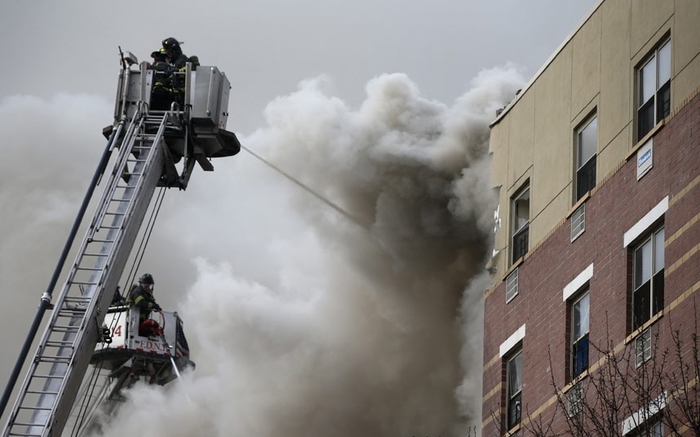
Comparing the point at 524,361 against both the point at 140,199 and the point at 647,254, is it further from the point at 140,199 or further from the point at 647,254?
the point at 140,199

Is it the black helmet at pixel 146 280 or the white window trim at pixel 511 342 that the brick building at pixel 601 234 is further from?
the black helmet at pixel 146 280

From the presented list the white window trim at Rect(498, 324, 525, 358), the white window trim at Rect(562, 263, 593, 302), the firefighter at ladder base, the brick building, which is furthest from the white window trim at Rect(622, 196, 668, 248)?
the firefighter at ladder base

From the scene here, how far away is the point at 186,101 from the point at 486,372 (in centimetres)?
660

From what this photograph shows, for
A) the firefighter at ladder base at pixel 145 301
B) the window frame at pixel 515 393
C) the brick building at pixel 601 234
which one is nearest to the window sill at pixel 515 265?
the brick building at pixel 601 234

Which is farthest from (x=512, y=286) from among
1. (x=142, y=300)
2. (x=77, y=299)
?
(x=142, y=300)

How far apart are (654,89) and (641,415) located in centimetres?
498

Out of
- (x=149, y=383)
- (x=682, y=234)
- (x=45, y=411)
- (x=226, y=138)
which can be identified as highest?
(x=149, y=383)

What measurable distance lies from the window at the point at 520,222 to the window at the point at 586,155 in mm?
1871

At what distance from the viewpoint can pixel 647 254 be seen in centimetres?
2255

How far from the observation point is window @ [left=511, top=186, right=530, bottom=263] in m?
27.0

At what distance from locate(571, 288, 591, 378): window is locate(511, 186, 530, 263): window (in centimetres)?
262

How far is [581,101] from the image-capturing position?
25.3 m

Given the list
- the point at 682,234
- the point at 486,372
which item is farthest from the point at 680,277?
the point at 486,372

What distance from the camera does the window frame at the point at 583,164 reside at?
81.2 feet
